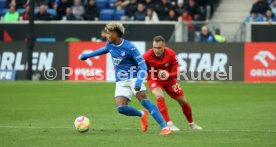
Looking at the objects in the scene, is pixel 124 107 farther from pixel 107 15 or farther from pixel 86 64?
pixel 107 15

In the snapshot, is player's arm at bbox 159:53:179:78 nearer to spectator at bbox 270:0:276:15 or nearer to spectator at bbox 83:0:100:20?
spectator at bbox 270:0:276:15

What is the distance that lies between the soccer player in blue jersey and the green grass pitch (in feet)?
1.38

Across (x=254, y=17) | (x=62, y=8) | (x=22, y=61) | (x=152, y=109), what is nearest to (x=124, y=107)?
(x=152, y=109)

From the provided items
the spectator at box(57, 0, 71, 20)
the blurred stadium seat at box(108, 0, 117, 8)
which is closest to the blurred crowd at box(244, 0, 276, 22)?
the blurred stadium seat at box(108, 0, 117, 8)

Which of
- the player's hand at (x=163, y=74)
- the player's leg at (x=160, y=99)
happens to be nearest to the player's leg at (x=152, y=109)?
the player's leg at (x=160, y=99)

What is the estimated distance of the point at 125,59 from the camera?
13711mm

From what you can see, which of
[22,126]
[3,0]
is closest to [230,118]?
[22,126]

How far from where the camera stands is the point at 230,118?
16969 millimetres

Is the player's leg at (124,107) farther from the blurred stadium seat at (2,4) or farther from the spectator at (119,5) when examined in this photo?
the blurred stadium seat at (2,4)

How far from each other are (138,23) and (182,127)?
14.9m

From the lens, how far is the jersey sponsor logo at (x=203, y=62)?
1110 inches

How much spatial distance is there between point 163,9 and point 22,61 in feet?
20.7

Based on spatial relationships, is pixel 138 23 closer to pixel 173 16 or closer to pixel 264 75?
pixel 173 16

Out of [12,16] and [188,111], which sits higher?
[12,16]
